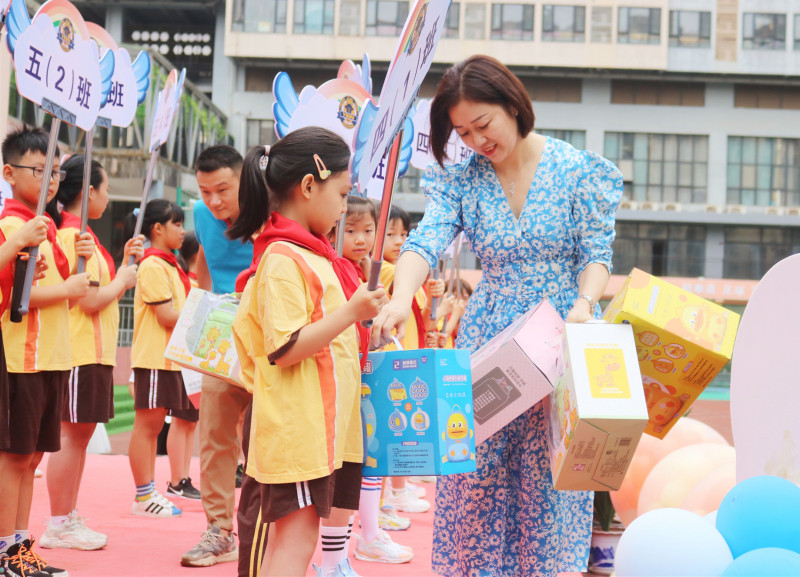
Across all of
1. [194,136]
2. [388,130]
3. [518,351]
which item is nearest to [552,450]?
[518,351]

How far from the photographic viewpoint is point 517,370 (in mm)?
1924

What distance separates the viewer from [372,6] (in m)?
28.6

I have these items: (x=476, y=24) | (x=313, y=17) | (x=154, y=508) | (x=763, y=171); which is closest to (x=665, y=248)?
(x=763, y=171)

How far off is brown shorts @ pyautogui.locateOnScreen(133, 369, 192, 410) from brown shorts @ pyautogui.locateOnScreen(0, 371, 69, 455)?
3.64ft

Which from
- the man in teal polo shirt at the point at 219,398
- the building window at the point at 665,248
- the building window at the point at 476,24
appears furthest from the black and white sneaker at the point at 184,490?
the building window at the point at 476,24

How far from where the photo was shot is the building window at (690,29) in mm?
28578

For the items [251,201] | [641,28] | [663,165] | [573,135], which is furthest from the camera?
[573,135]

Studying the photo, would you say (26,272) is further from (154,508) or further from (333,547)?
(154,508)

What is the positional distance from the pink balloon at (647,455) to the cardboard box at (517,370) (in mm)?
1461

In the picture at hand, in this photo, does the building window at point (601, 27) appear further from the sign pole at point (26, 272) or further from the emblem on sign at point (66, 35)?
the sign pole at point (26, 272)

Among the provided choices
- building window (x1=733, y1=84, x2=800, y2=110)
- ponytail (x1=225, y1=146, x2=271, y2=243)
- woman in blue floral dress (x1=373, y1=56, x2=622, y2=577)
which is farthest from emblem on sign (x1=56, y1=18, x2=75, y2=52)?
building window (x1=733, y1=84, x2=800, y2=110)

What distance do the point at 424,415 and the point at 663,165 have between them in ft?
92.5

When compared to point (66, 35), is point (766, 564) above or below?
below

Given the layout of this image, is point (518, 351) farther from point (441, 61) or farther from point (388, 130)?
point (441, 61)
